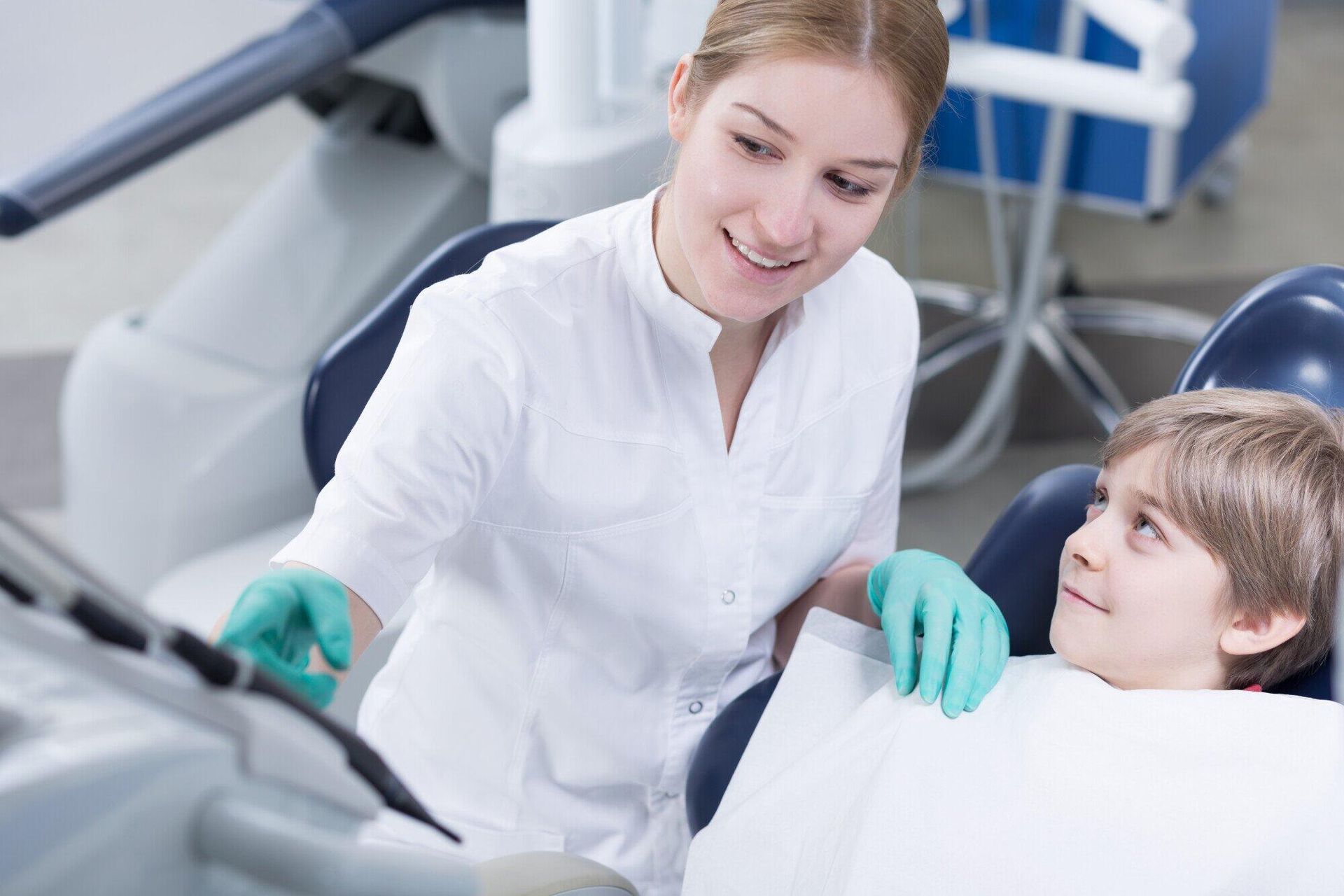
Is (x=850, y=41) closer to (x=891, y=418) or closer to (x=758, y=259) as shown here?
(x=758, y=259)

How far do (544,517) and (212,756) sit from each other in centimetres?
53

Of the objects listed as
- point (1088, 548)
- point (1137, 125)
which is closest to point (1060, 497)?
point (1088, 548)

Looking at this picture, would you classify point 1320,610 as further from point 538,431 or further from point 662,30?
point 662,30

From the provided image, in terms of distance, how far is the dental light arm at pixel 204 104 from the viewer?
1570 millimetres

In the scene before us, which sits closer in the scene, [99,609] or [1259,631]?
[99,609]

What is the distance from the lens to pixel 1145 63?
1688mm

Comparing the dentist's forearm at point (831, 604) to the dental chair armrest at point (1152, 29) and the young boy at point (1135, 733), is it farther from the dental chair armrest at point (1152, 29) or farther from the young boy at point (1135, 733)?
the dental chair armrest at point (1152, 29)

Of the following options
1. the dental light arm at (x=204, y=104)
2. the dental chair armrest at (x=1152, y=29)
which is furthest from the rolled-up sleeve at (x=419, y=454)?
the dental chair armrest at (x=1152, y=29)

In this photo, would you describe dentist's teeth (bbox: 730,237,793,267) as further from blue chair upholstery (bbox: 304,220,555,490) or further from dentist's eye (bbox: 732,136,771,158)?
blue chair upholstery (bbox: 304,220,555,490)

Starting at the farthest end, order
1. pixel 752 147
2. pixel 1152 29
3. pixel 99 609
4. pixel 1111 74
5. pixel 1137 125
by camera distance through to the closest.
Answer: pixel 1137 125 → pixel 1111 74 → pixel 1152 29 → pixel 752 147 → pixel 99 609

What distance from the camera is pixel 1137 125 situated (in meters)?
2.35

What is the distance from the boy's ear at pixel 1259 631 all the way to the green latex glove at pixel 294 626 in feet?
1.86

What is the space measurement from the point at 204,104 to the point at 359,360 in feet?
A: 2.48

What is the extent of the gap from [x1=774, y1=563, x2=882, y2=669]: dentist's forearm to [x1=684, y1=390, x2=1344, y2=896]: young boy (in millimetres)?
132
